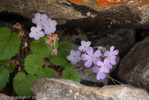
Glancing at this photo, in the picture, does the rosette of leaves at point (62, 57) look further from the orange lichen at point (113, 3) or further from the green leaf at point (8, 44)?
the orange lichen at point (113, 3)

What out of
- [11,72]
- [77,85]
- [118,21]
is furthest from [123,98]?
[11,72]

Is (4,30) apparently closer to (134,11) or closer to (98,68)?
(98,68)

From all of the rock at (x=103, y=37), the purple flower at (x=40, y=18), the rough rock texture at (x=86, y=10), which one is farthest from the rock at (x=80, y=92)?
the rock at (x=103, y=37)

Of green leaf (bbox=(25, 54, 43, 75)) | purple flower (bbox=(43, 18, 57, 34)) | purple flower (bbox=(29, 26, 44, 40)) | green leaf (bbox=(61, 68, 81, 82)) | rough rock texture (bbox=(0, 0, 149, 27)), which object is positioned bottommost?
green leaf (bbox=(61, 68, 81, 82))

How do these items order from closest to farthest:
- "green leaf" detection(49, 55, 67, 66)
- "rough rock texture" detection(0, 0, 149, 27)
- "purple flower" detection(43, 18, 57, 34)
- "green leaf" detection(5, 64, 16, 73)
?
"rough rock texture" detection(0, 0, 149, 27)
"purple flower" detection(43, 18, 57, 34)
"green leaf" detection(49, 55, 67, 66)
"green leaf" detection(5, 64, 16, 73)

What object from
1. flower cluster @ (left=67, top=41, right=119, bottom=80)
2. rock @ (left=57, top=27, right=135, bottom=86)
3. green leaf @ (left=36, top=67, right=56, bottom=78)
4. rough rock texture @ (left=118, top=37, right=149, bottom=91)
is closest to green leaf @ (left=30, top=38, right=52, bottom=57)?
green leaf @ (left=36, top=67, right=56, bottom=78)

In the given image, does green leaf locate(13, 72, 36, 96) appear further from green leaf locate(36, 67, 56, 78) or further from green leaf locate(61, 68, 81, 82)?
green leaf locate(61, 68, 81, 82)
